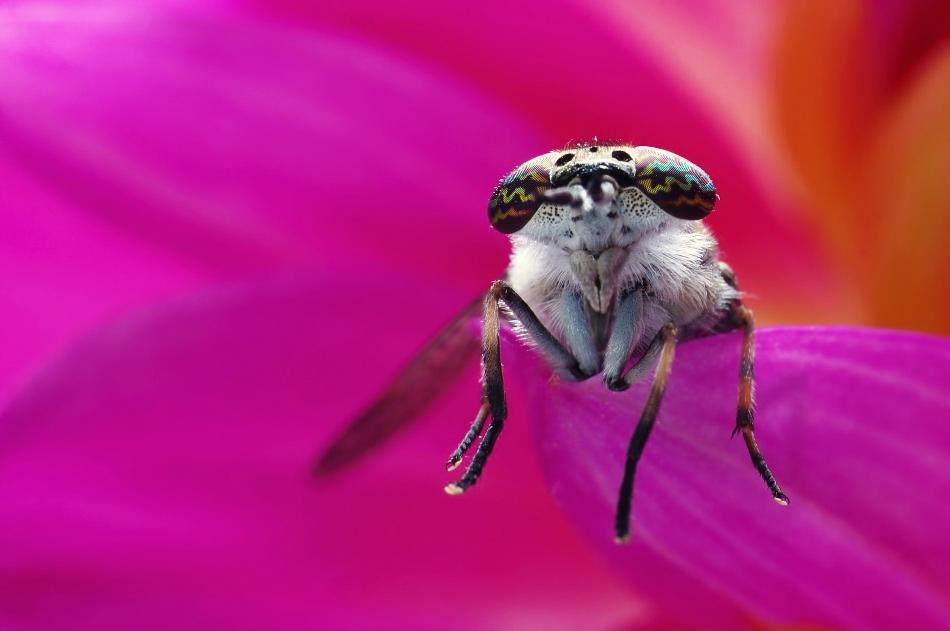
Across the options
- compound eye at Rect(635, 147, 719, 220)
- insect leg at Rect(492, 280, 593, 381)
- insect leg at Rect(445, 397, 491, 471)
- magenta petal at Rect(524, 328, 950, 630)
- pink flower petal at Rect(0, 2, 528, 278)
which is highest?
pink flower petal at Rect(0, 2, 528, 278)

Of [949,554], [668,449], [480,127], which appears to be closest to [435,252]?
[480,127]

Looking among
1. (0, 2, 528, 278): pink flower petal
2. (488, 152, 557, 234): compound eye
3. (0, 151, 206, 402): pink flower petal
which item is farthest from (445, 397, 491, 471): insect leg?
(0, 151, 206, 402): pink flower petal

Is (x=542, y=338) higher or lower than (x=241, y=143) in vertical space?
lower

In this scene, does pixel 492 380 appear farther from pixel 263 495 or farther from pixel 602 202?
pixel 263 495

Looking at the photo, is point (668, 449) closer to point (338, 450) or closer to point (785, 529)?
point (785, 529)

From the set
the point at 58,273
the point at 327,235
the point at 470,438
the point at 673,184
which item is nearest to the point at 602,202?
the point at 673,184

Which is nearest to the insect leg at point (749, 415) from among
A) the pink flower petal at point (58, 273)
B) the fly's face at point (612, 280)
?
the fly's face at point (612, 280)

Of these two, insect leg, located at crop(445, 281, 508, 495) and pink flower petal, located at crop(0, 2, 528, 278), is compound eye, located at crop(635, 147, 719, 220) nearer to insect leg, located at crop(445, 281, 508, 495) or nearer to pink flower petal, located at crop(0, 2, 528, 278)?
insect leg, located at crop(445, 281, 508, 495)
